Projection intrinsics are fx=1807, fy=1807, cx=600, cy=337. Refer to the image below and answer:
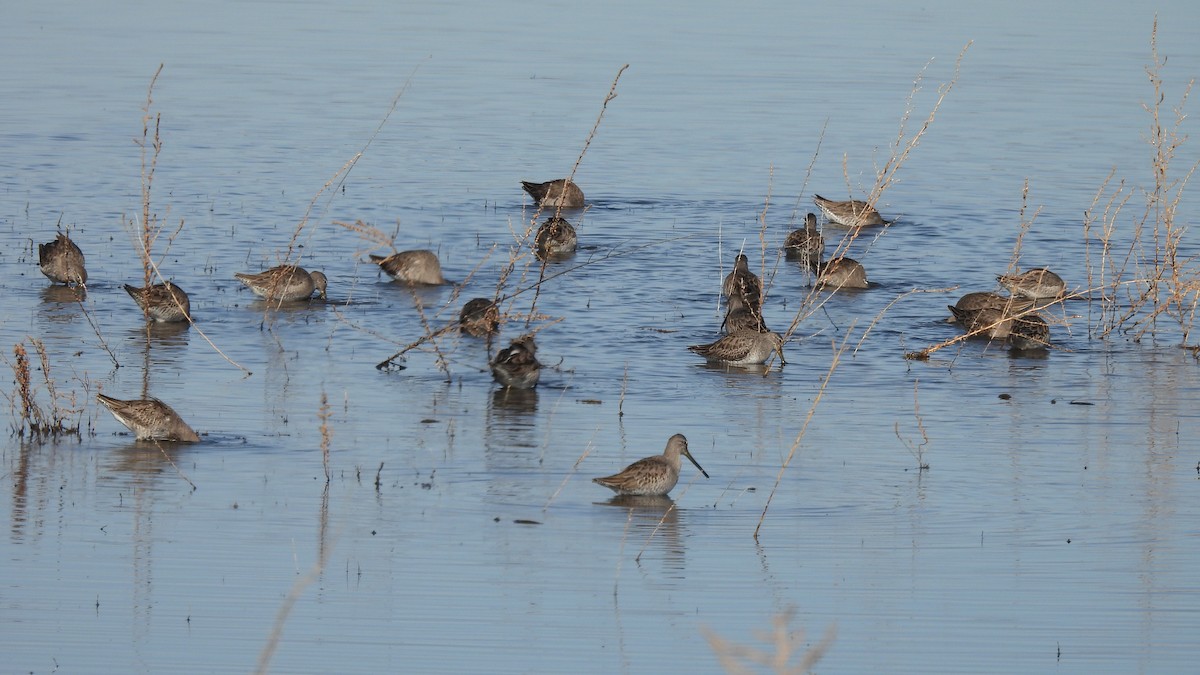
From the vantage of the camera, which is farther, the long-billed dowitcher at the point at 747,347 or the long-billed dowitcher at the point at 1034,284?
the long-billed dowitcher at the point at 1034,284

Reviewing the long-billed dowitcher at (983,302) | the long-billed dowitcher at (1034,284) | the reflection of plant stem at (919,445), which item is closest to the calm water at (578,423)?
the reflection of plant stem at (919,445)

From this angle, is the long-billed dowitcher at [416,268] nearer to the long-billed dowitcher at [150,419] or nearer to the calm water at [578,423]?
the calm water at [578,423]

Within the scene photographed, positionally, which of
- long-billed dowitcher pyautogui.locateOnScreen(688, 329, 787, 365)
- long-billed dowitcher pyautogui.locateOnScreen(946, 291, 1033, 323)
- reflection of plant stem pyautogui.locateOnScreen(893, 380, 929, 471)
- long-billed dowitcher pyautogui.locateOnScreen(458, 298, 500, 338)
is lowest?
reflection of plant stem pyautogui.locateOnScreen(893, 380, 929, 471)

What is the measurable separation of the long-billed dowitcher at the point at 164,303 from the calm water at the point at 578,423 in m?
0.23

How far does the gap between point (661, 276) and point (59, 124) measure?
12483 millimetres

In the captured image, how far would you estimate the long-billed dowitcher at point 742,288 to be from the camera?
16422 millimetres

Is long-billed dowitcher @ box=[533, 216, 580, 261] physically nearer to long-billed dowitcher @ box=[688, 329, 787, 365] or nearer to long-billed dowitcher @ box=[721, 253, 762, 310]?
long-billed dowitcher @ box=[721, 253, 762, 310]

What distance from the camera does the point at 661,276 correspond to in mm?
19375

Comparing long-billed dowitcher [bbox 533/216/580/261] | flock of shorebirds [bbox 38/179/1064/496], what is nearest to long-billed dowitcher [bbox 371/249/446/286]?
flock of shorebirds [bbox 38/179/1064/496]

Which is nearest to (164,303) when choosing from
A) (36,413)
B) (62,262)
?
A: (62,262)

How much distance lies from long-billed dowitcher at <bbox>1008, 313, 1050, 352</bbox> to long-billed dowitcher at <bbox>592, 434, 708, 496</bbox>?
Result: 20.2 ft

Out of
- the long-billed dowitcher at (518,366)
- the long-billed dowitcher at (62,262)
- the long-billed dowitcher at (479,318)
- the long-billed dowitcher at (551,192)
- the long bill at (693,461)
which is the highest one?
the long-billed dowitcher at (551,192)

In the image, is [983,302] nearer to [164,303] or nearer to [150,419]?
[164,303]

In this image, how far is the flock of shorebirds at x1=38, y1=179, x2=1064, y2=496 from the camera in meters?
11.7
